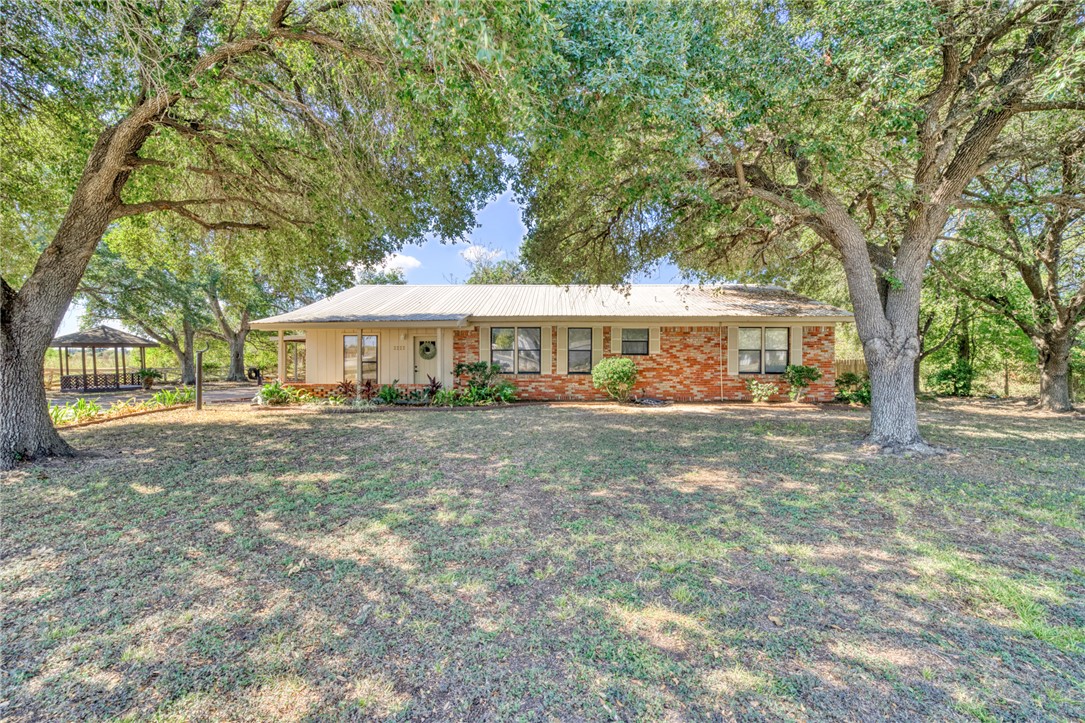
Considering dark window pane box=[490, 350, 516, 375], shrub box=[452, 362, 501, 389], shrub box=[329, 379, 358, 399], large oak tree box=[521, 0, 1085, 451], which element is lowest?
shrub box=[329, 379, 358, 399]

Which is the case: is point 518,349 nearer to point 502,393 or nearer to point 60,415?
point 502,393

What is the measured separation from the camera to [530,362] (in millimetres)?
13016

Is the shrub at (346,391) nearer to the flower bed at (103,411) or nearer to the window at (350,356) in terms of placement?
the window at (350,356)

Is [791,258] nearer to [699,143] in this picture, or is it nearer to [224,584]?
[699,143]

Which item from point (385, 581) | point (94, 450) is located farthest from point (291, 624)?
point (94, 450)

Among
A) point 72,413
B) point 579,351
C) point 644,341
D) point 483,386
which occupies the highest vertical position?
point 644,341

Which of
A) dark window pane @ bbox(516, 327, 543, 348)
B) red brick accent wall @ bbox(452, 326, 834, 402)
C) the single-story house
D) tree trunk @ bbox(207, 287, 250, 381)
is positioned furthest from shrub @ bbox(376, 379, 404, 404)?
tree trunk @ bbox(207, 287, 250, 381)

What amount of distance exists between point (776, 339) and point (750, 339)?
2.46 ft

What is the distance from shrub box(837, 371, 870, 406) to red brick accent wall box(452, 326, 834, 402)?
0.39 m

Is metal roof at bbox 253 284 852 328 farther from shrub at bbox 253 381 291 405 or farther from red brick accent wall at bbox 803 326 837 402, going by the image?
shrub at bbox 253 381 291 405

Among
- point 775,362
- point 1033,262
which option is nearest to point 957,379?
point 1033,262

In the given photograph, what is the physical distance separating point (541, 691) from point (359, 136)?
646cm

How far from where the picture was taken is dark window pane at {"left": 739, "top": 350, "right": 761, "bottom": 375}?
42.1 feet

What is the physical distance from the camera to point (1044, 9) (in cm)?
501
